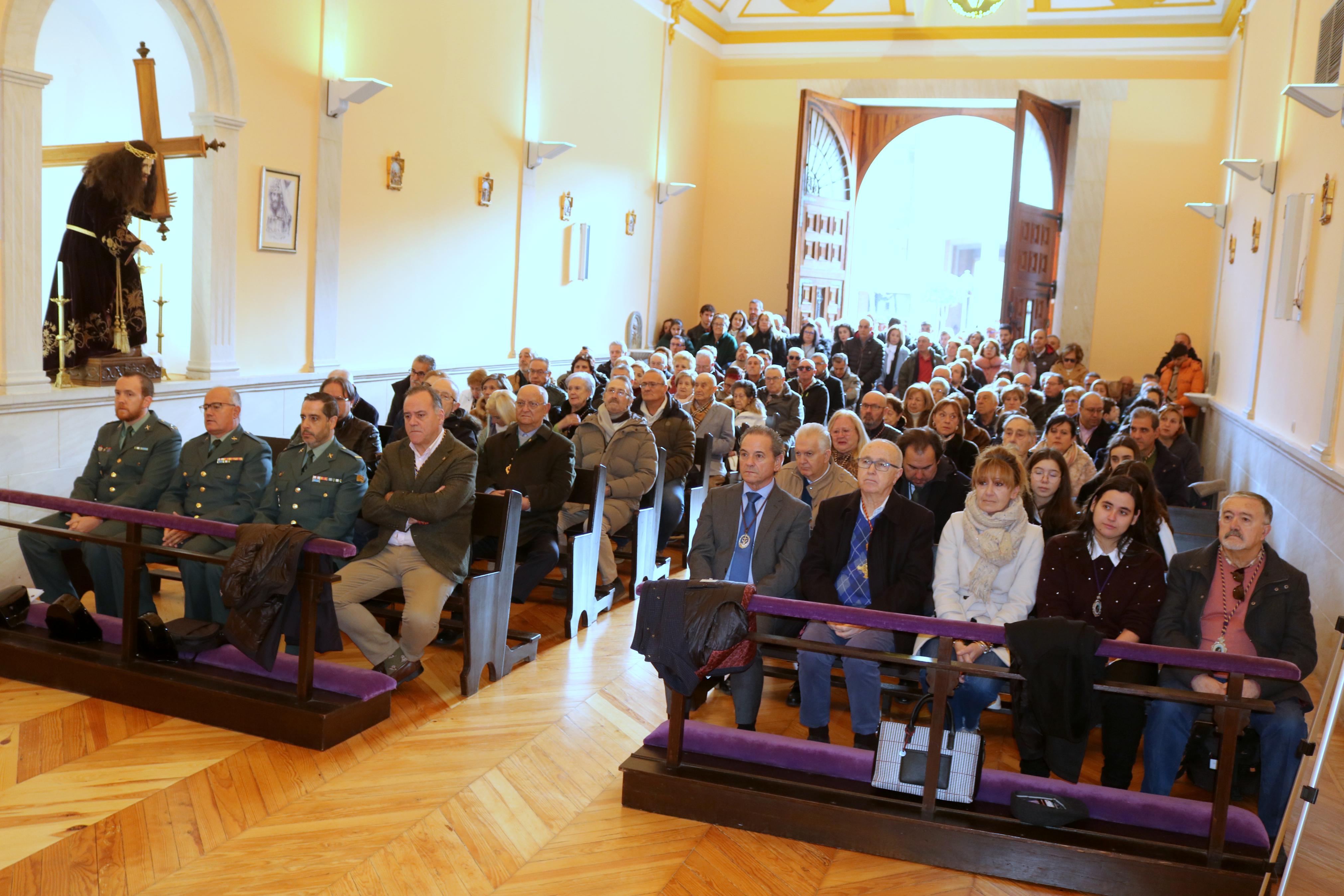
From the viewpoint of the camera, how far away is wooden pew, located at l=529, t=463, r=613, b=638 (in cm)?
548

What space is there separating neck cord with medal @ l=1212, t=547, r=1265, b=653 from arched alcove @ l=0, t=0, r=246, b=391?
5825mm

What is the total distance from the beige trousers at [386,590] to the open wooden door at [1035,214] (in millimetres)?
9729

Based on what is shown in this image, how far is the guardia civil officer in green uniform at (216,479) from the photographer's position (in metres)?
4.96

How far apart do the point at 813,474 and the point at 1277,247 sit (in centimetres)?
563

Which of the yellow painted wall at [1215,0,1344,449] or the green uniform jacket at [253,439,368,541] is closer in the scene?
the green uniform jacket at [253,439,368,541]

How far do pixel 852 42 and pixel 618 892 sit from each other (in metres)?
13.0

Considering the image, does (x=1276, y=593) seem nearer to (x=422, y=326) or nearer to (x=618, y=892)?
(x=618, y=892)

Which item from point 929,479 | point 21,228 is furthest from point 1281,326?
point 21,228

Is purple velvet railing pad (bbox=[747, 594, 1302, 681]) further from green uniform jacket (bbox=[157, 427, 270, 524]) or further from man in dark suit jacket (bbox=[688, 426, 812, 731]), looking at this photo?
green uniform jacket (bbox=[157, 427, 270, 524])

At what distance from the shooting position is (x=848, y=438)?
567cm

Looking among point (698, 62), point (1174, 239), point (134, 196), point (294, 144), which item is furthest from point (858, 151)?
point (134, 196)

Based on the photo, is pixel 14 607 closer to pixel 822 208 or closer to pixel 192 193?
pixel 192 193

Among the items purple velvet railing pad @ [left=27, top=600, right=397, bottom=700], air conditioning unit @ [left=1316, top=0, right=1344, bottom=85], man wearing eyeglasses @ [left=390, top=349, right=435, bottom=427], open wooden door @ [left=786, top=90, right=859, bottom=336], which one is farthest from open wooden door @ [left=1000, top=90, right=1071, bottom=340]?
purple velvet railing pad @ [left=27, top=600, right=397, bottom=700]

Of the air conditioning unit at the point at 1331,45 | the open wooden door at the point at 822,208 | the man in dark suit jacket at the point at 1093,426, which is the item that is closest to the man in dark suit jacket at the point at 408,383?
the man in dark suit jacket at the point at 1093,426
